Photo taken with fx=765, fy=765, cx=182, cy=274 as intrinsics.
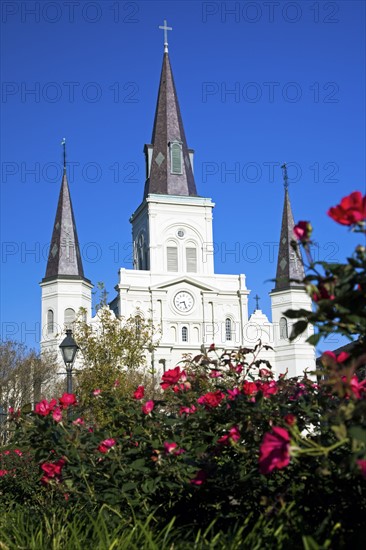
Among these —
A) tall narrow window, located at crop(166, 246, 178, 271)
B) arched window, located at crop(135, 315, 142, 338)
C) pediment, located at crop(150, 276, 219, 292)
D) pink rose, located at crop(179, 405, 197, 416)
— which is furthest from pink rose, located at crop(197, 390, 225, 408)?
tall narrow window, located at crop(166, 246, 178, 271)

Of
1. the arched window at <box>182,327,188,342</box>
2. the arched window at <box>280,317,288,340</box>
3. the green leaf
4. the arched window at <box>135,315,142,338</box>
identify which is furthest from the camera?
the arched window at <box>280,317,288,340</box>

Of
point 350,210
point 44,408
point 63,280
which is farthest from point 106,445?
point 63,280

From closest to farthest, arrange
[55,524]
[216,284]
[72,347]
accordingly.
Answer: [55,524], [72,347], [216,284]

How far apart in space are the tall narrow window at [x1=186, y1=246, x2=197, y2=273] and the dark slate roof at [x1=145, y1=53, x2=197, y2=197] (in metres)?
4.74

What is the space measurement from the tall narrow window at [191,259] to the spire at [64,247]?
8.82 m

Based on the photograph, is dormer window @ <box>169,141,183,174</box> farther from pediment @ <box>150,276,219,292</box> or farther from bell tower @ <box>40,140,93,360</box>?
pediment @ <box>150,276,219,292</box>

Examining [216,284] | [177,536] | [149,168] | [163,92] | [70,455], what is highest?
[163,92]

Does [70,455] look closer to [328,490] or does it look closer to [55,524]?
[55,524]

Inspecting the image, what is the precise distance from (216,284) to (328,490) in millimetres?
57712

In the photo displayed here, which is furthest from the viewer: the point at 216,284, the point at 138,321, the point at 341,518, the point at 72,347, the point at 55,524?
the point at 216,284

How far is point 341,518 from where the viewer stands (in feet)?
13.4

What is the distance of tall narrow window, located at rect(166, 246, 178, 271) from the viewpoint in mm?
62000

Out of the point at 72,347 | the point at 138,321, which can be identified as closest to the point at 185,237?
the point at 138,321

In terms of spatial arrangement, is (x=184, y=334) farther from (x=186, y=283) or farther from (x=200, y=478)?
(x=200, y=478)
